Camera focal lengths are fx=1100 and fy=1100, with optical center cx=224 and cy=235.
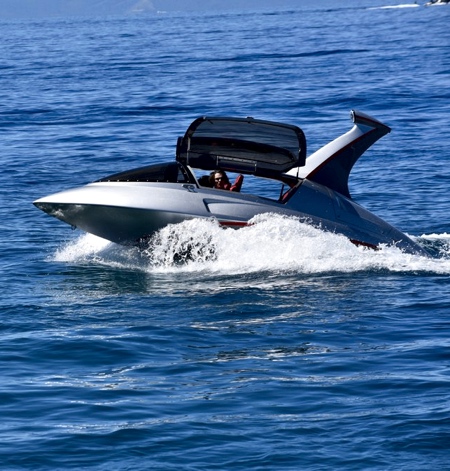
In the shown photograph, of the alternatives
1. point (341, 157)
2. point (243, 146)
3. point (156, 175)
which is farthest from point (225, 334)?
point (341, 157)

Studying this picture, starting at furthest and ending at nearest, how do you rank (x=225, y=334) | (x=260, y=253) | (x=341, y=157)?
(x=341, y=157) < (x=260, y=253) < (x=225, y=334)

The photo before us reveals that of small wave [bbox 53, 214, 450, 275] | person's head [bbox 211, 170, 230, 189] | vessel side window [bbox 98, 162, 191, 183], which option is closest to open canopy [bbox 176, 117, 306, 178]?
person's head [bbox 211, 170, 230, 189]

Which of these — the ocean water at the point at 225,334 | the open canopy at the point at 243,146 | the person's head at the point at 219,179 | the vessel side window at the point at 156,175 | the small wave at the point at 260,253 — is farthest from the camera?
the person's head at the point at 219,179

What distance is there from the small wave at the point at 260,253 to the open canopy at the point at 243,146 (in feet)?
3.18

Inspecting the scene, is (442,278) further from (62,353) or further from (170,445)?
(170,445)

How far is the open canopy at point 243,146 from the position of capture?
59.1 feet

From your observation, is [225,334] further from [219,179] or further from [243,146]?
[243,146]

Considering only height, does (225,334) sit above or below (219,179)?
below

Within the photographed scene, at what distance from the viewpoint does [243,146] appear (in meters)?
18.1

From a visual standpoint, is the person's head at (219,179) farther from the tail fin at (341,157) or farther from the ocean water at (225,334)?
the tail fin at (341,157)

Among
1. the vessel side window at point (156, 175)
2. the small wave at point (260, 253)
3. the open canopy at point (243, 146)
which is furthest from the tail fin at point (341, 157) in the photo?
the vessel side window at point (156, 175)

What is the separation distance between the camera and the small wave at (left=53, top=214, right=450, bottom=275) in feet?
57.5

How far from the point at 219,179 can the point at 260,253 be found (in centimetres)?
147

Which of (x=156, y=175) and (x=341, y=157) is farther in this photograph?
(x=341, y=157)
